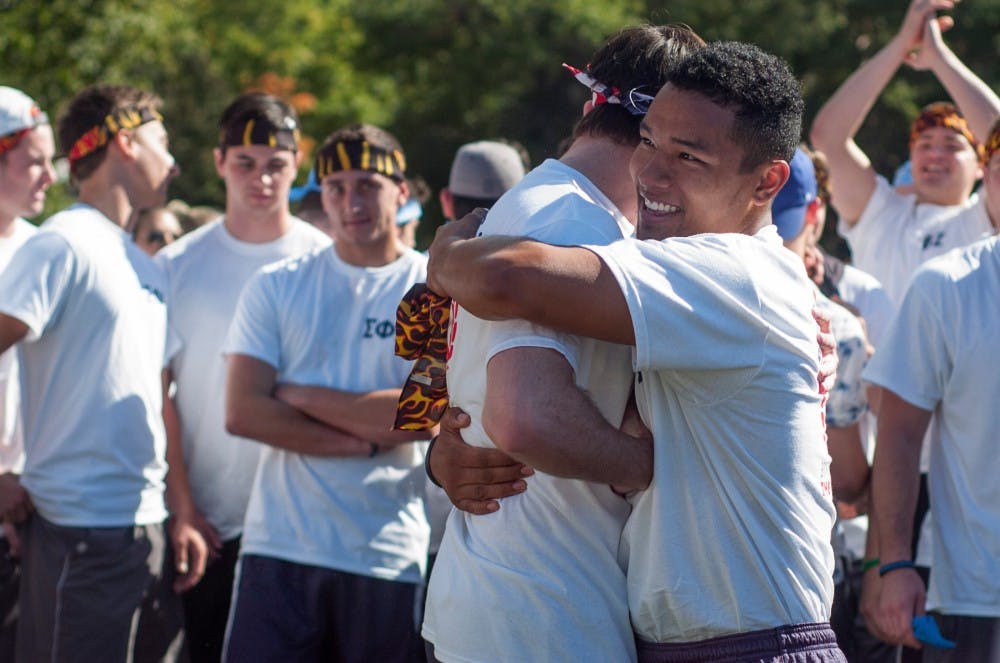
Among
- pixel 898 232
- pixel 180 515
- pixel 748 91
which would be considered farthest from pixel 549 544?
pixel 898 232

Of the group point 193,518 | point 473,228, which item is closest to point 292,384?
point 193,518

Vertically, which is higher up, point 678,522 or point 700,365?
point 700,365

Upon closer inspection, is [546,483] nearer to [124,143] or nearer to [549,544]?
[549,544]

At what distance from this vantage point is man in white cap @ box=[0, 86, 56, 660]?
5.35 m

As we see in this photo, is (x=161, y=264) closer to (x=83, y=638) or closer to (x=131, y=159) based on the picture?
(x=131, y=159)

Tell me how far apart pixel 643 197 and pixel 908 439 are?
6.30 ft

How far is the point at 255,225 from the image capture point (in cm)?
580

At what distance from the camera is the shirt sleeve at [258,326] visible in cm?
495

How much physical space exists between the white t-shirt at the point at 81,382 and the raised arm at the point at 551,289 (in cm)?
273

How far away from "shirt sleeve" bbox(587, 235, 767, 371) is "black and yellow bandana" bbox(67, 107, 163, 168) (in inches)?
131

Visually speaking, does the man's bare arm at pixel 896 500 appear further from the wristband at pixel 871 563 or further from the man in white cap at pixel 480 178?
the man in white cap at pixel 480 178

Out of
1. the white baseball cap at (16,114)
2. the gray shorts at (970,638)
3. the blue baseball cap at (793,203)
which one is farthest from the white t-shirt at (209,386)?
the gray shorts at (970,638)

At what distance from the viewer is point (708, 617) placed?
2.58 metres

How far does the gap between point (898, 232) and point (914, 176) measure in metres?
0.38
